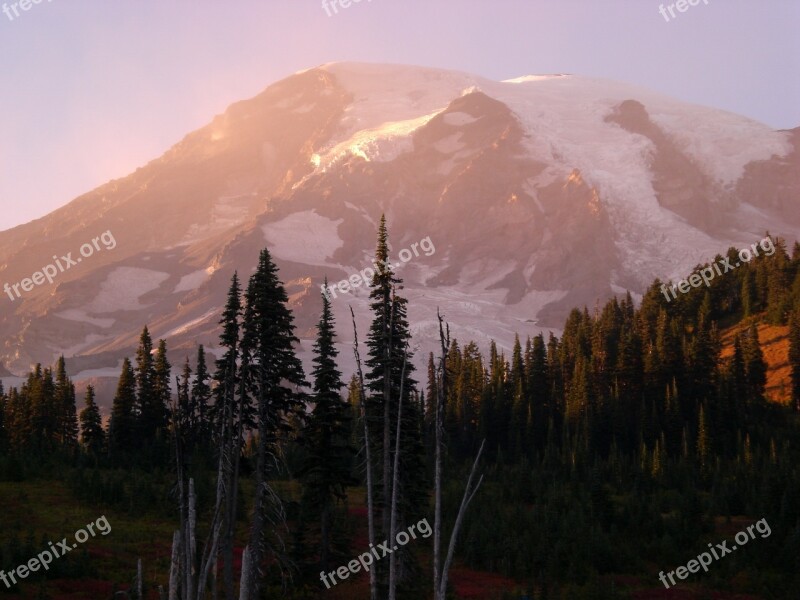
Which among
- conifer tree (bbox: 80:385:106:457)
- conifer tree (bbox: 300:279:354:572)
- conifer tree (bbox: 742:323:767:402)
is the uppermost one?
conifer tree (bbox: 300:279:354:572)

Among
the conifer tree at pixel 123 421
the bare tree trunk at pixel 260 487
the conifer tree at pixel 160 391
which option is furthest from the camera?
the conifer tree at pixel 160 391

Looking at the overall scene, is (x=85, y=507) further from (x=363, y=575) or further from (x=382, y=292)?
(x=382, y=292)

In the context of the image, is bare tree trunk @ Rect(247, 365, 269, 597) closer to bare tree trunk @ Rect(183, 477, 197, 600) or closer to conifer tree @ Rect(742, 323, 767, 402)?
bare tree trunk @ Rect(183, 477, 197, 600)

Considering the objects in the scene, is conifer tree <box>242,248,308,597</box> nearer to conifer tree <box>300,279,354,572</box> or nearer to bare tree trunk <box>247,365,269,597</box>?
bare tree trunk <box>247,365,269,597</box>

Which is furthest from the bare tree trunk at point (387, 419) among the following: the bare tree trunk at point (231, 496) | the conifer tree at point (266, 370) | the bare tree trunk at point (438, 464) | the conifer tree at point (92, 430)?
the conifer tree at point (92, 430)

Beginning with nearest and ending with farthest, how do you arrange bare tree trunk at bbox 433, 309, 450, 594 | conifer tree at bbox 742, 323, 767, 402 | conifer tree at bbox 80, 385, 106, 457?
bare tree trunk at bbox 433, 309, 450, 594 → conifer tree at bbox 742, 323, 767, 402 → conifer tree at bbox 80, 385, 106, 457

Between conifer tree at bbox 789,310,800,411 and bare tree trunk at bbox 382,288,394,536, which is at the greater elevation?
bare tree trunk at bbox 382,288,394,536

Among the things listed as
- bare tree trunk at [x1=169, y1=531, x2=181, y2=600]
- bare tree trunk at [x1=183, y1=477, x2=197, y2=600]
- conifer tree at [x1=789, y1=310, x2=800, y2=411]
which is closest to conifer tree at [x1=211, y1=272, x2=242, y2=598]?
bare tree trunk at [x1=169, y1=531, x2=181, y2=600]

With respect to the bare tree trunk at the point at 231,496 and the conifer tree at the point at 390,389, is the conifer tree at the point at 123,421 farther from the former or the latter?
the bare tree trunk at the point at 231,496

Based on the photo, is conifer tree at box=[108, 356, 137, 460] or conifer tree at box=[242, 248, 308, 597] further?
conifer tree at box=[108, 356, 137, 460]

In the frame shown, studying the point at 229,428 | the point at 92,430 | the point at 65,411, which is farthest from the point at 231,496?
the point at 65,411

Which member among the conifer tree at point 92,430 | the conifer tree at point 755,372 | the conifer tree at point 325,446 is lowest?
the conifer tree at point 755,372

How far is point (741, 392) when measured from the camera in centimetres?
9394

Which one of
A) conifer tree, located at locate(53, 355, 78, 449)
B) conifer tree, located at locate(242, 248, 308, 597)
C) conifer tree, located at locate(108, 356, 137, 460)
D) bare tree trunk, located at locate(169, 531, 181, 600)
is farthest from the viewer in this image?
conifer tree, located at locate(53, 355, 78, 449)
